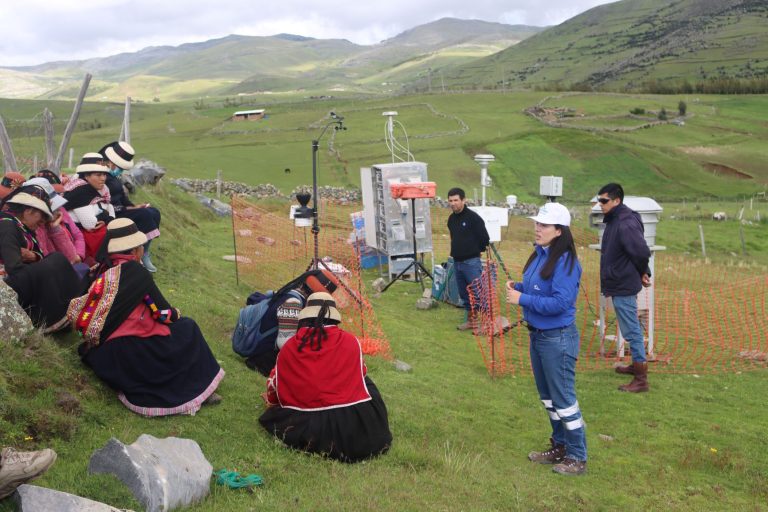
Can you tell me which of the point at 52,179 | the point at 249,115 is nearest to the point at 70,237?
the point at 52,179

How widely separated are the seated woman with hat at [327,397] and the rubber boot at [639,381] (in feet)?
14.2

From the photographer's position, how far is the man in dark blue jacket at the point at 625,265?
8.50 m

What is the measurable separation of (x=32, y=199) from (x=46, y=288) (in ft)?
3.11

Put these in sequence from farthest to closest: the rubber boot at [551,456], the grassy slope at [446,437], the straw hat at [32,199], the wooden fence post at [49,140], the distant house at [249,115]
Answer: the distant house at [249,115] → the wooden fence post at [49,140] → the straw hat at [32,199] → the rubber boot at [551,456] → the grassy slope at [446,437]

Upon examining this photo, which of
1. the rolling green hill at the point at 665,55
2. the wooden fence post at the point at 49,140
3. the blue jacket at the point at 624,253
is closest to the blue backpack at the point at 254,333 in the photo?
the blue jacket at the point at 624,253

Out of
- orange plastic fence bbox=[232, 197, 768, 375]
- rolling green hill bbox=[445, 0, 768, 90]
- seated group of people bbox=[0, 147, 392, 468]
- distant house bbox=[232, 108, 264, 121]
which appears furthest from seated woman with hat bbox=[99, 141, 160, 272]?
rolling green hill bbox=[445, 0, 768, 90]

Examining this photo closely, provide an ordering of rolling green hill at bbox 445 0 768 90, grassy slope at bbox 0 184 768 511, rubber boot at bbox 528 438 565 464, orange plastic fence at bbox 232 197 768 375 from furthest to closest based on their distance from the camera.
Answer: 1. rolling green hill at bbox 445 0 768 90
2. orange plastic fence at bbox 232 197 768 375
3. rubber boot at bbox 528 438 565 464
4. grassy slope at bbox 0 184 768 511

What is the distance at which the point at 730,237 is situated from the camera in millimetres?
28953

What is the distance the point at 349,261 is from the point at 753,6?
18479cm

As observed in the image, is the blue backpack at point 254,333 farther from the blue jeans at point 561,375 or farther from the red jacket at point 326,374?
the blue jeans at point 561,375

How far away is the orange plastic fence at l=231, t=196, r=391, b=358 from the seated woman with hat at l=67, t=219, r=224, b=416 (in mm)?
3713

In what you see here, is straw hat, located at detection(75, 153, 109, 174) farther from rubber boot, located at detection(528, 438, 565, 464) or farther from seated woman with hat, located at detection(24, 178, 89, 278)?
rubber boot, located at detection(528, 438, 565, 464)

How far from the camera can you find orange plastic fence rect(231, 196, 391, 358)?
1075 cm

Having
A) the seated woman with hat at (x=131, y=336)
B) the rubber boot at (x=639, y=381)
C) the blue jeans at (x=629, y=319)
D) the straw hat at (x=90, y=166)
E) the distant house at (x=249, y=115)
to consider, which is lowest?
the rubber boot at (x=639, y=381)
